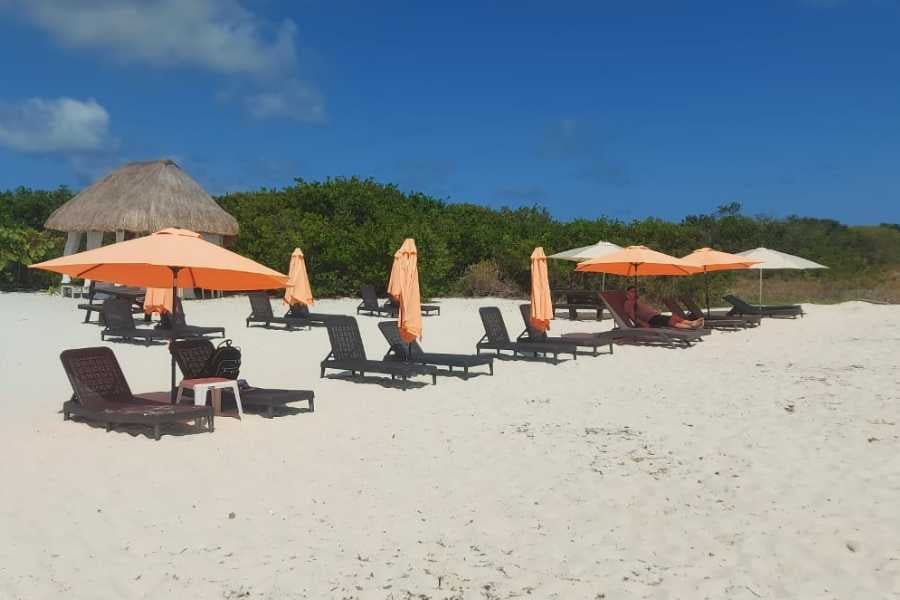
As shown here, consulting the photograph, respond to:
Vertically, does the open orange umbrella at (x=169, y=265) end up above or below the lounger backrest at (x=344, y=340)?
above

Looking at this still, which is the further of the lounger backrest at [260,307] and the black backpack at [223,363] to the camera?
the lounger backrest at [260,307]

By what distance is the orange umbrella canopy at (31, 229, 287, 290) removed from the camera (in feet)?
22.9

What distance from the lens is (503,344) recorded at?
40.3 ft

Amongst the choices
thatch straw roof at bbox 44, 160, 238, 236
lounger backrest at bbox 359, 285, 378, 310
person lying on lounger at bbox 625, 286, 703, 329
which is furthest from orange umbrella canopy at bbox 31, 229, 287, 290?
thatch straw roof at bbox 44, 160, 238, 236

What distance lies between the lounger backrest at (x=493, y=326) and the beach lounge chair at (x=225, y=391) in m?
4.58

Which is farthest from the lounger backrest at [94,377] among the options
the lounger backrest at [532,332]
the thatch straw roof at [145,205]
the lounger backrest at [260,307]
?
the thatch straw roof at [145,205]

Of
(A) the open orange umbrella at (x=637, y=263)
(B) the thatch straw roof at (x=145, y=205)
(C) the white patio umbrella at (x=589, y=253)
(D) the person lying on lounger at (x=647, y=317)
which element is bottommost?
(D) the person lying on lounger at (x=647, y=317)

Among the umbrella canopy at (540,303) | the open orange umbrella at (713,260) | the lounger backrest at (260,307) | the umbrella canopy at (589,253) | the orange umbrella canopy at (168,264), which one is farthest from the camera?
the umbrella canopy at (589,253)

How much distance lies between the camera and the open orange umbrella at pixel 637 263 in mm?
14947

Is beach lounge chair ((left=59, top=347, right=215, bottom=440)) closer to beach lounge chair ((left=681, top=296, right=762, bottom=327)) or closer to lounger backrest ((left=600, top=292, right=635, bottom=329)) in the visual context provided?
lounger backrest ((left=600, top=292, right=635, bottom=329))

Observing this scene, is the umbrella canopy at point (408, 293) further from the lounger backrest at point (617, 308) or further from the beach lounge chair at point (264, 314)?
the beach lounge chair at point (264, 314)

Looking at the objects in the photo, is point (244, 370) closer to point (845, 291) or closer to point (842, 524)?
point (842, 524)

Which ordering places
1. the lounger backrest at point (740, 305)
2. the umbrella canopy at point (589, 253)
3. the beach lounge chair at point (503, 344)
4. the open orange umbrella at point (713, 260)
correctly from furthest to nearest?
the umbrella canopy at point (589, 253), the lounger backrest at point (740, 305), the open orange umbrella at point (713, 260), the beach lounge chair at point (503, 344)

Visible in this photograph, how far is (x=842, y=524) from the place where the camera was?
4.68 m
